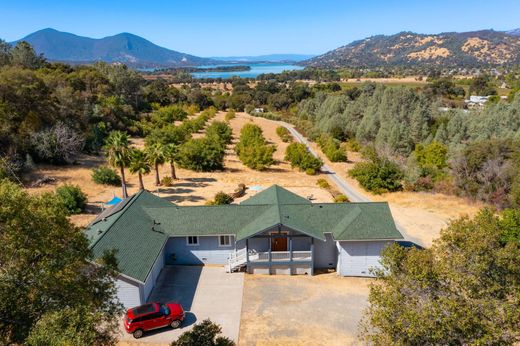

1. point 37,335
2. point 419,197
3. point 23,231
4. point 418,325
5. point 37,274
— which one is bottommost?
point 419,197

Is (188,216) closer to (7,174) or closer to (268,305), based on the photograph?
(268,305)

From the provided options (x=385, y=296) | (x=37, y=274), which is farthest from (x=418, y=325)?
(x=37, y=274)

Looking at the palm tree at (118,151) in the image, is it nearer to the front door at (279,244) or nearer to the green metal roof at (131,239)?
the green metal roof at (131,239)

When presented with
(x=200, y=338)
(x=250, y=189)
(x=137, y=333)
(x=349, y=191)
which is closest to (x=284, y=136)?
(x=349, y=191)

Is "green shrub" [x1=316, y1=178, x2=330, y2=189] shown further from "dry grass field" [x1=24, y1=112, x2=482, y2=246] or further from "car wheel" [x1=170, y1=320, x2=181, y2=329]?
"car wheel" [x1=170, y1=320, x2=181, y2=329]

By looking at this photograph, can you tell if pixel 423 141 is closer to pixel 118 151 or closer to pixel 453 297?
pixel 118 151

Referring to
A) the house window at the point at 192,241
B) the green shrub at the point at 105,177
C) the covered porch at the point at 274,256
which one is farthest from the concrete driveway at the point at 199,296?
the green shrub at the point at 105,177
